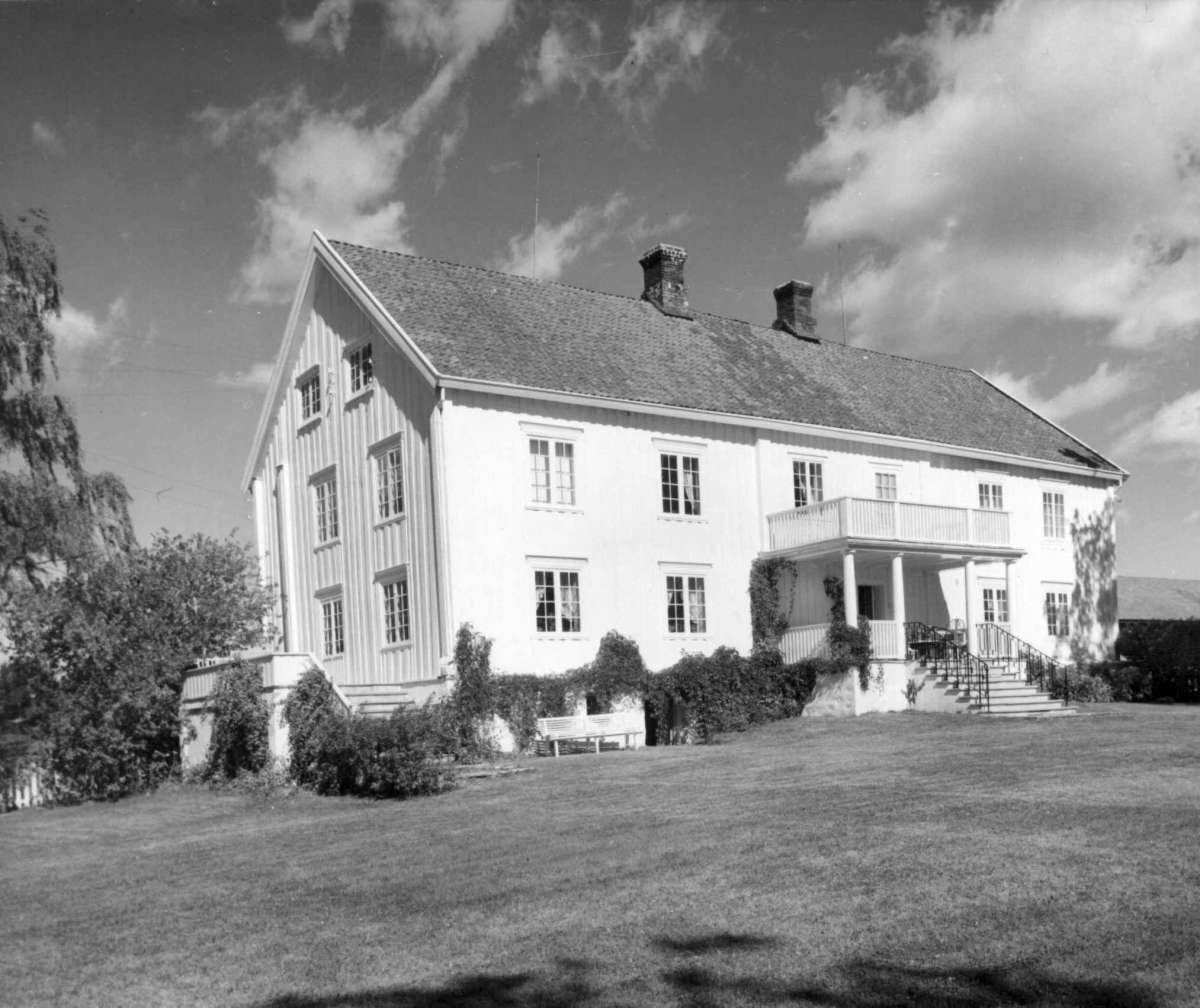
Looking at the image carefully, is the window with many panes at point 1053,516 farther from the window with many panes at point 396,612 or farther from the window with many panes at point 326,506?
the window with many panes at point 326,506

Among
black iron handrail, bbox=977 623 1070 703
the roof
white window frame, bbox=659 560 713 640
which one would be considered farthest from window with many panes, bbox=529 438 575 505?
the roof

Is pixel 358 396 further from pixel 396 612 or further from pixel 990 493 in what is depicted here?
pixel 990 493

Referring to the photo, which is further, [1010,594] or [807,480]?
[1010,594]

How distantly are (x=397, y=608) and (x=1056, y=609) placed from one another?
18435 mm

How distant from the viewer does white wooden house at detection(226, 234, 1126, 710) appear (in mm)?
23734

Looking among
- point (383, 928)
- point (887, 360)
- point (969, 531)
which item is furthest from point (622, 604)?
point (383, 928)

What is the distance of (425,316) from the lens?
82.1 ft

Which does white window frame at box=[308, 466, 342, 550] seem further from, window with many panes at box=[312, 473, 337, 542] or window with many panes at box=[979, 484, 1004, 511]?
window with many panes at box=[979, 484, 1004, 511]

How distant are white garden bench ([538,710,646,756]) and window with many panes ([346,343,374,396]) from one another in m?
8.27

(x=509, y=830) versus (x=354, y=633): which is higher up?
(x=354, y=633)

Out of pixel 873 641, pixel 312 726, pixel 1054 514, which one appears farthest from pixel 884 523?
pixel 312 726

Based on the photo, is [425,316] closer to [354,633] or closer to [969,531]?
[354,633]

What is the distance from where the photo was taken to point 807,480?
28.6m

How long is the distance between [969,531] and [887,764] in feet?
43.8
